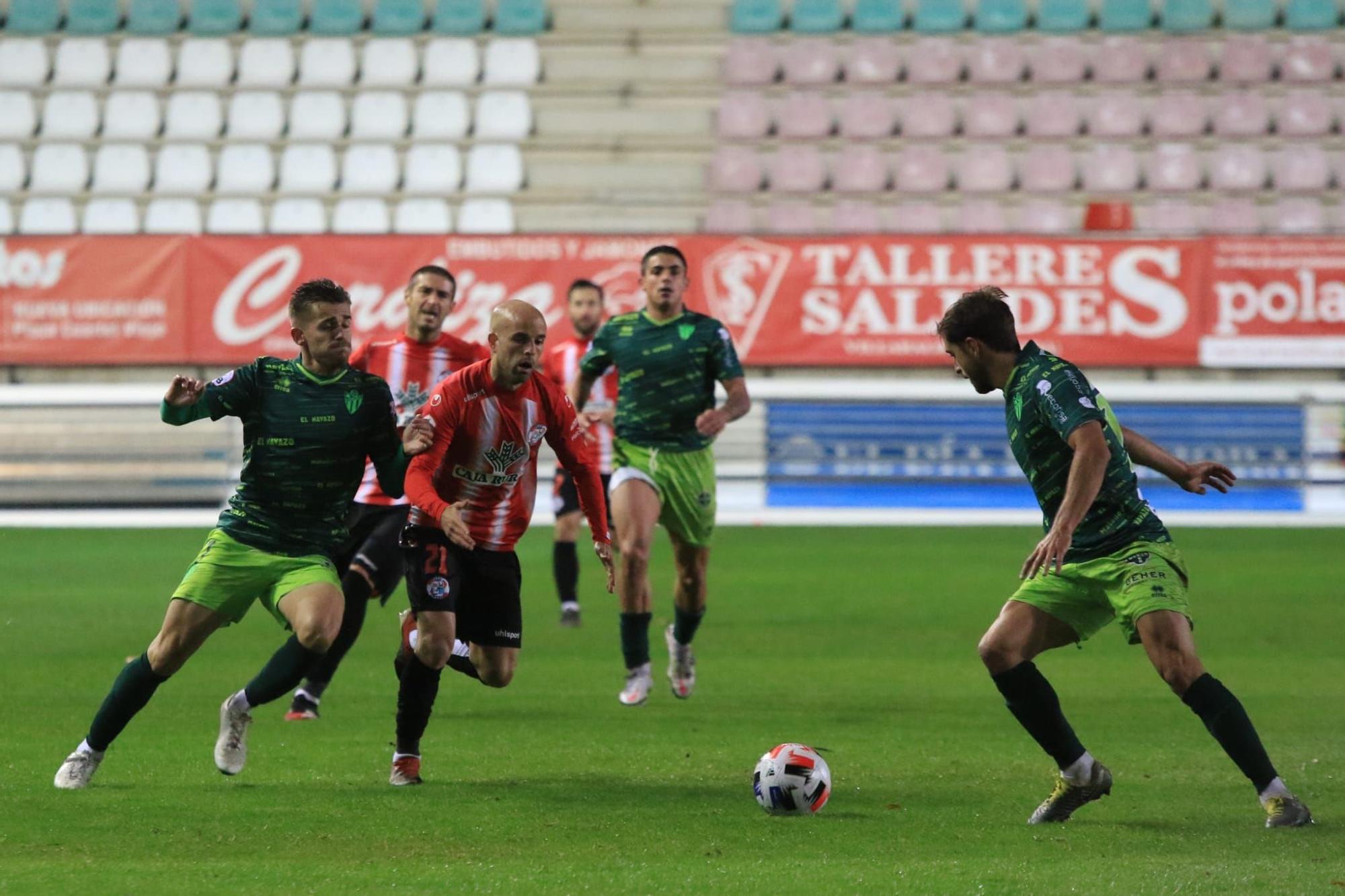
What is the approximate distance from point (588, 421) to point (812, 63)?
46.7 ft

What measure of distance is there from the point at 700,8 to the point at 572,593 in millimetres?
15229

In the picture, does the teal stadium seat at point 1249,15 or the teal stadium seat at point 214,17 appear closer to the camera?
the teal stadium seat at point 1249,15

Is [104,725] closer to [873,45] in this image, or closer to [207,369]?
[207,369]

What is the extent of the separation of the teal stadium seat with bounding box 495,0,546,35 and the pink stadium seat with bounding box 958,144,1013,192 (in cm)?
615

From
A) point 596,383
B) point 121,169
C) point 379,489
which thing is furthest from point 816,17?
point 379,489

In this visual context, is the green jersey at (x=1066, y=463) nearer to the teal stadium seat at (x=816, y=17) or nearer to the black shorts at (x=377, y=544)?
the black shorts at (x=377, y=544)

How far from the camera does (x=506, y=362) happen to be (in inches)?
272

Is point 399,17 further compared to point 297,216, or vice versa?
point 399,17

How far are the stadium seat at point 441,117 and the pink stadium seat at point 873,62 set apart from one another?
510 cm

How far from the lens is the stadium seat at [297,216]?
76.4 feet

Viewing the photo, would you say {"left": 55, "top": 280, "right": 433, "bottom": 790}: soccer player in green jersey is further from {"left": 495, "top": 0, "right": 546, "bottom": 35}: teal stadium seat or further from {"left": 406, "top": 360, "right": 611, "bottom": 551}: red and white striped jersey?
{"left": 495, "top": 0, "right": 546, "bottom": 35}: teal stadium seat

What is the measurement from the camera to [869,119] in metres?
23.9

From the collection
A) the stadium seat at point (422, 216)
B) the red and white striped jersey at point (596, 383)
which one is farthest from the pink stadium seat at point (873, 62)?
the red and white striped jersey at point (596, 383)

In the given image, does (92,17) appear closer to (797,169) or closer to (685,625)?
(797,169)
